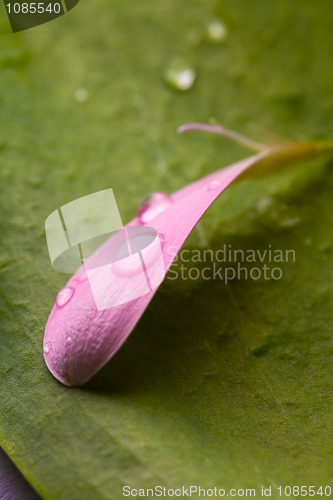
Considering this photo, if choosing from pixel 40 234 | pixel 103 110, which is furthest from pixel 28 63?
pixel 40 234

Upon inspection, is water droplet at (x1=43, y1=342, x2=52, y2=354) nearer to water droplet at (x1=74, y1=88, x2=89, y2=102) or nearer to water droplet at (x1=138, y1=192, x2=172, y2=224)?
water droplet at (x1=138, y1=192, x2=172, y2=224)

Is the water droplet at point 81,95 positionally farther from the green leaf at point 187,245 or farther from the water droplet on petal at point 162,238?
the water droplet on petal at point 162,238

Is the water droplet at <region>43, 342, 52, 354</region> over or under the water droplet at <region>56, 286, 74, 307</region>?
under

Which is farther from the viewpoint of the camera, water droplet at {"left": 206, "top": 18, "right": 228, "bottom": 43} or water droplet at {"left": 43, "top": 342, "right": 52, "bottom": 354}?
water droplet at {"left": 206, "top": 18, "right": 228, "bottom": 43}

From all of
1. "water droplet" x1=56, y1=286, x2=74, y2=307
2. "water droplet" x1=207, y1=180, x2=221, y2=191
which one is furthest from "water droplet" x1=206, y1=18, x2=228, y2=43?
"water droplet" x1=56, y1=286, x2=74, y2=307

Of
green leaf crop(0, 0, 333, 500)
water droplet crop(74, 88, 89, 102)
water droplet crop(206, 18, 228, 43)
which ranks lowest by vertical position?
Answer: green leaf crop(0, 0, 333, 500)

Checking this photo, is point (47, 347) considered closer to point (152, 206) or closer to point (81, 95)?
point (152, 206)

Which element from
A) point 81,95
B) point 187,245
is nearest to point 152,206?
point 187,245

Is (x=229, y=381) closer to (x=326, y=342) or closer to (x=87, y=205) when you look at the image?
(x=326, y=342)
